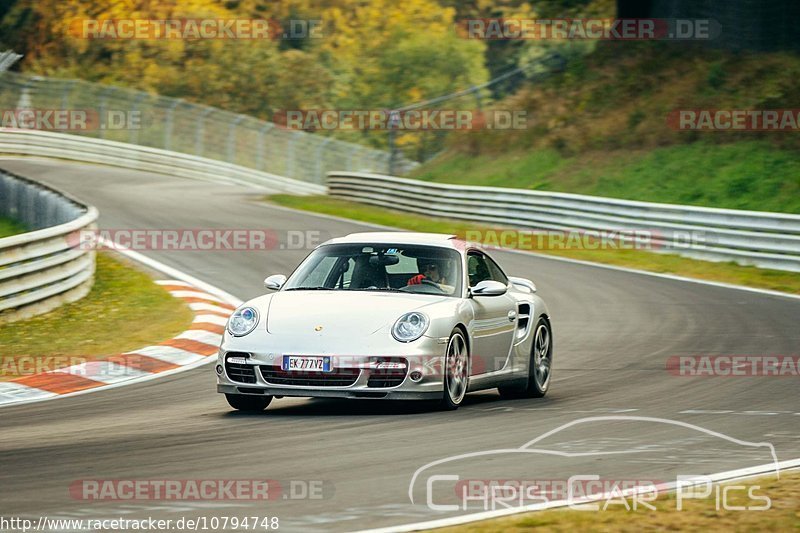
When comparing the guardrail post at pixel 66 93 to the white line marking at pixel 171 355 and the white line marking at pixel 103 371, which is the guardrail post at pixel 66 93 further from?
the white line marking at pixel 103 371

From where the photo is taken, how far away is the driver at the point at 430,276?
10.5 meters

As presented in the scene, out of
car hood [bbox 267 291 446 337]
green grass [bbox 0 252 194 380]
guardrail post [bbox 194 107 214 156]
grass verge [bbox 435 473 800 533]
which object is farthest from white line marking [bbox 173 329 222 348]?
guardrail post [bbox 194 107 214 156]

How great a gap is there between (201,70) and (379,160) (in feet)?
49.1

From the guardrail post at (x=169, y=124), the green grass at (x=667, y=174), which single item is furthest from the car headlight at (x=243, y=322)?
the guardrail post at (x=169, y=124)

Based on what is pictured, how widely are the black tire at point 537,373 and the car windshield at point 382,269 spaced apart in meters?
1.12

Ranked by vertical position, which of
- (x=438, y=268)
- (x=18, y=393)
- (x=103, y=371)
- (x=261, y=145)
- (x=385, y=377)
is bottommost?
(x=261, y=145)

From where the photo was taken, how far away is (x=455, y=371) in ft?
32.5

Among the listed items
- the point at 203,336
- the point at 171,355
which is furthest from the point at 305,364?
the point at 203,336

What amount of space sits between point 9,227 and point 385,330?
53.1 ft

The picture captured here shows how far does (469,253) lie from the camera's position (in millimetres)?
10992

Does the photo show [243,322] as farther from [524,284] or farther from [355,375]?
[524,284]

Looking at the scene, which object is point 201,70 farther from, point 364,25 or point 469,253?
point 469,253

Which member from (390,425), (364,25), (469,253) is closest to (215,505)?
(390,425)

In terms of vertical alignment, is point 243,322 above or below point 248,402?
above
